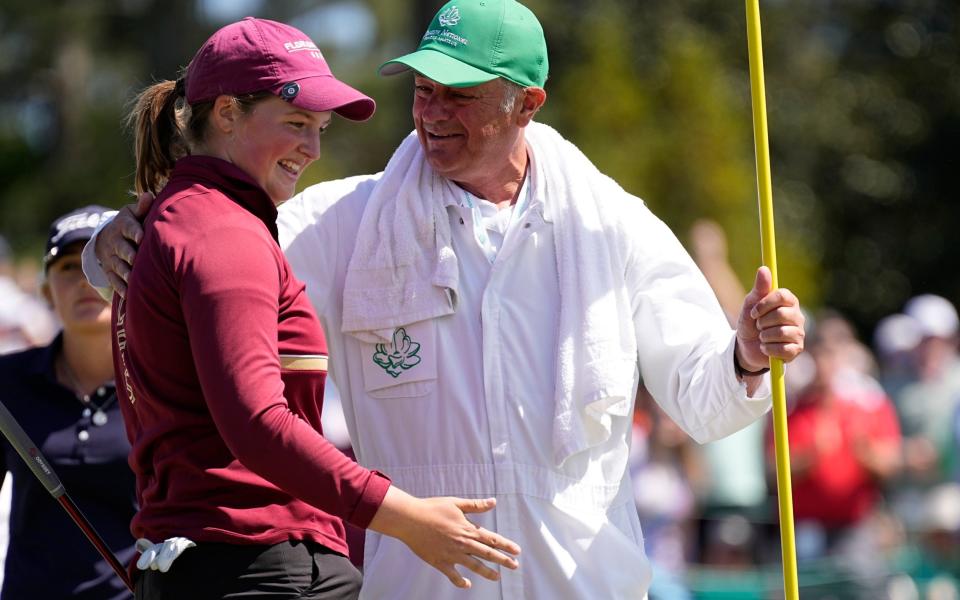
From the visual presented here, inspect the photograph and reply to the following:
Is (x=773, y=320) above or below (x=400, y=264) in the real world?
below

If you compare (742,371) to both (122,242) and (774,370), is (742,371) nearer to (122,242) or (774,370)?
(774,370)

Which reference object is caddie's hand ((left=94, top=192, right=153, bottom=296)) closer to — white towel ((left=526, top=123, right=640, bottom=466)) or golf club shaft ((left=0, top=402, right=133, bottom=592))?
golf club shaft ((left=0, top=402, right=133, bottom=592))

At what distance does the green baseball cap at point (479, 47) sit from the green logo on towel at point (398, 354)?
650mm

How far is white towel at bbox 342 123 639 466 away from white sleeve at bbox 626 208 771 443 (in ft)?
0.24

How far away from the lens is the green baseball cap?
3836 millimetres

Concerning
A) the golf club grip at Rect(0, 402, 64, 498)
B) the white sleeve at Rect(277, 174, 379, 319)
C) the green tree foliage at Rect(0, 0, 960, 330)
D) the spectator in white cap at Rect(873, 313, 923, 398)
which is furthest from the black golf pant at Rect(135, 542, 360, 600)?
the green tree foliage at Rect(0, 0, 960, 330)

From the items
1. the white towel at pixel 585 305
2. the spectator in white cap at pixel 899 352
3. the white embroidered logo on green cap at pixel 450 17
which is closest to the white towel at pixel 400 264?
the white towel at pixel 585 305

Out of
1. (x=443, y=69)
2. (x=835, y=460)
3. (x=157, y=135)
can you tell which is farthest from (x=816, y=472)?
(x=157, y=135)

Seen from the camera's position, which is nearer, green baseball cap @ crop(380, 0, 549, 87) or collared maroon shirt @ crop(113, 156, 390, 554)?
collared maroon shirt @ crop(113, 156, 390, 554)

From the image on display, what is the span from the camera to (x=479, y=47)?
388cm

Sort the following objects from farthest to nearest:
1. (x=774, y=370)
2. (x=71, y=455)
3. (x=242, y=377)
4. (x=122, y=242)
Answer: (x=71, y=455), (x=774, y=370), (x=122, y=242), (x=242, y=377)

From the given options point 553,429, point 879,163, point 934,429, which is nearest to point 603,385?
point 553,429

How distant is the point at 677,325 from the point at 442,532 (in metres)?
1.21

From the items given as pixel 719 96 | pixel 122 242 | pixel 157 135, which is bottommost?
pixel 719 96
